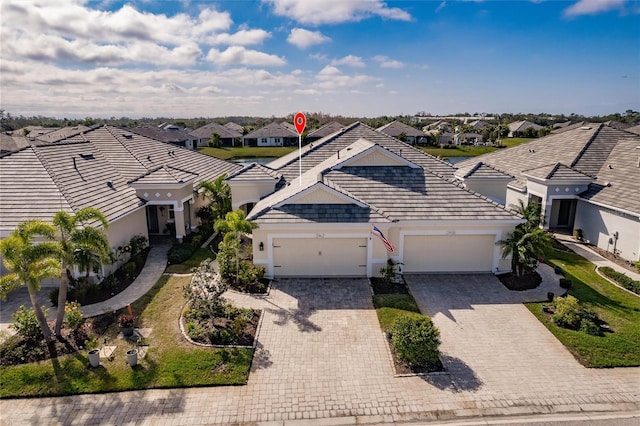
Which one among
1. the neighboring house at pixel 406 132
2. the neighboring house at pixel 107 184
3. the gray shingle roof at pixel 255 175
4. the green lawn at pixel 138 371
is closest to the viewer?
the green lawn at pixel 138 371

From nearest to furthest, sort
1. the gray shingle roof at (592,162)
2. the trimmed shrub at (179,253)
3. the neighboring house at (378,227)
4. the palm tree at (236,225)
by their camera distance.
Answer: the palm tree at (236,225)
the neighboring house at (378,227)
the trimmed shrub at (179,253)
the gray shingle roof at (592,162)

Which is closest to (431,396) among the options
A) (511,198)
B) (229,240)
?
(229,240)

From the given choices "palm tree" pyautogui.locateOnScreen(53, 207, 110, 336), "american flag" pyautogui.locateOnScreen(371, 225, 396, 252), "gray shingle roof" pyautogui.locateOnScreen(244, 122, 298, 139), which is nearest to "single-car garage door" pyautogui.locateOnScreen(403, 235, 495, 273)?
"american flag" pyautogui.locateOnScreen(371, 225, 396, 252)

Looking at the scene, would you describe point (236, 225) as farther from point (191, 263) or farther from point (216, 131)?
point (216, 131)

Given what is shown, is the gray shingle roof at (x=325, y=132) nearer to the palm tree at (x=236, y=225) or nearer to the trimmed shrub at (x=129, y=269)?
the palm tree at (x=236, y=225)

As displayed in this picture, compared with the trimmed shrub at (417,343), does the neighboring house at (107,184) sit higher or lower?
higher

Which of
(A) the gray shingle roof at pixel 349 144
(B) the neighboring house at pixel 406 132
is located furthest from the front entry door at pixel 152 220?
(B) the neighboring house at pixel 406 132

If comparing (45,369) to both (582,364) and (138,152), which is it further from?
(138,152)

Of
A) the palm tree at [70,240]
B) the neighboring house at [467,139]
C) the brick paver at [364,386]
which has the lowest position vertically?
the brick paver at [364,386]
